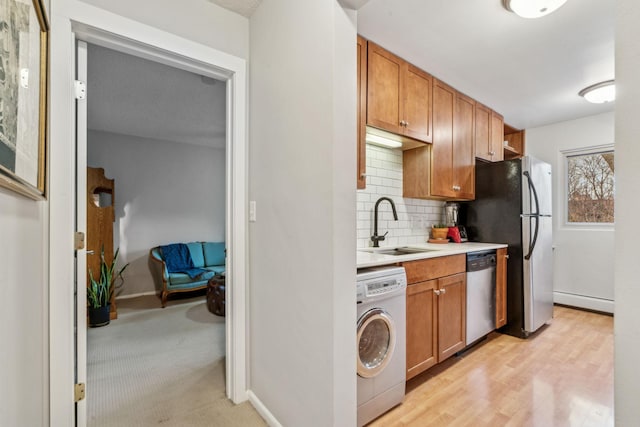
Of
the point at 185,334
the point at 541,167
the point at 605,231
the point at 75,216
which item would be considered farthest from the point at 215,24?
the point at 605,231

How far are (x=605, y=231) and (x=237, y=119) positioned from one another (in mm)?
4492

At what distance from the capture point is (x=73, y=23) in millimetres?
1379

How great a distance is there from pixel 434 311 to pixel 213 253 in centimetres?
389

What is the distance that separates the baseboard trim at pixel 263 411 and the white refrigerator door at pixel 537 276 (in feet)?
8.57

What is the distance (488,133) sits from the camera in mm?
3387

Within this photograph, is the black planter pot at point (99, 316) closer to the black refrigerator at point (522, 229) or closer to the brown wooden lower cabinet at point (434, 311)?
the brown wooden lower cabinet at point (434, 311)

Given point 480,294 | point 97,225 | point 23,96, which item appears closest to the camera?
point 23,96

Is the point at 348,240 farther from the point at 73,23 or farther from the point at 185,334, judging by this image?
the point at 185,334

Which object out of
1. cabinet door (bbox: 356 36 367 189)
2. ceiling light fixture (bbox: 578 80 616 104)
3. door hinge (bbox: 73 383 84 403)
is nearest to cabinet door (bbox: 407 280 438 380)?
cabinet door (bbox: 356 36 367 189)

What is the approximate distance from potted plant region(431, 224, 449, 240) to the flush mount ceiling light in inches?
78.0

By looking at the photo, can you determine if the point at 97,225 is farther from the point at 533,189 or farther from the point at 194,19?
the point at 533,189

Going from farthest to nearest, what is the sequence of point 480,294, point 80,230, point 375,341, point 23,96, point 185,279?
point 185,279
point 480,294
point 375,341
point 80,230
point 23,96

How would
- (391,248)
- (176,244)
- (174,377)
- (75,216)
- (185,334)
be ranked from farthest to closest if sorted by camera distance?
(176,244) < (185,334) < (391,248) < (174,377) < (75,216)

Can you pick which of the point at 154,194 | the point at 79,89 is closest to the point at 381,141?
the point at 79,89
